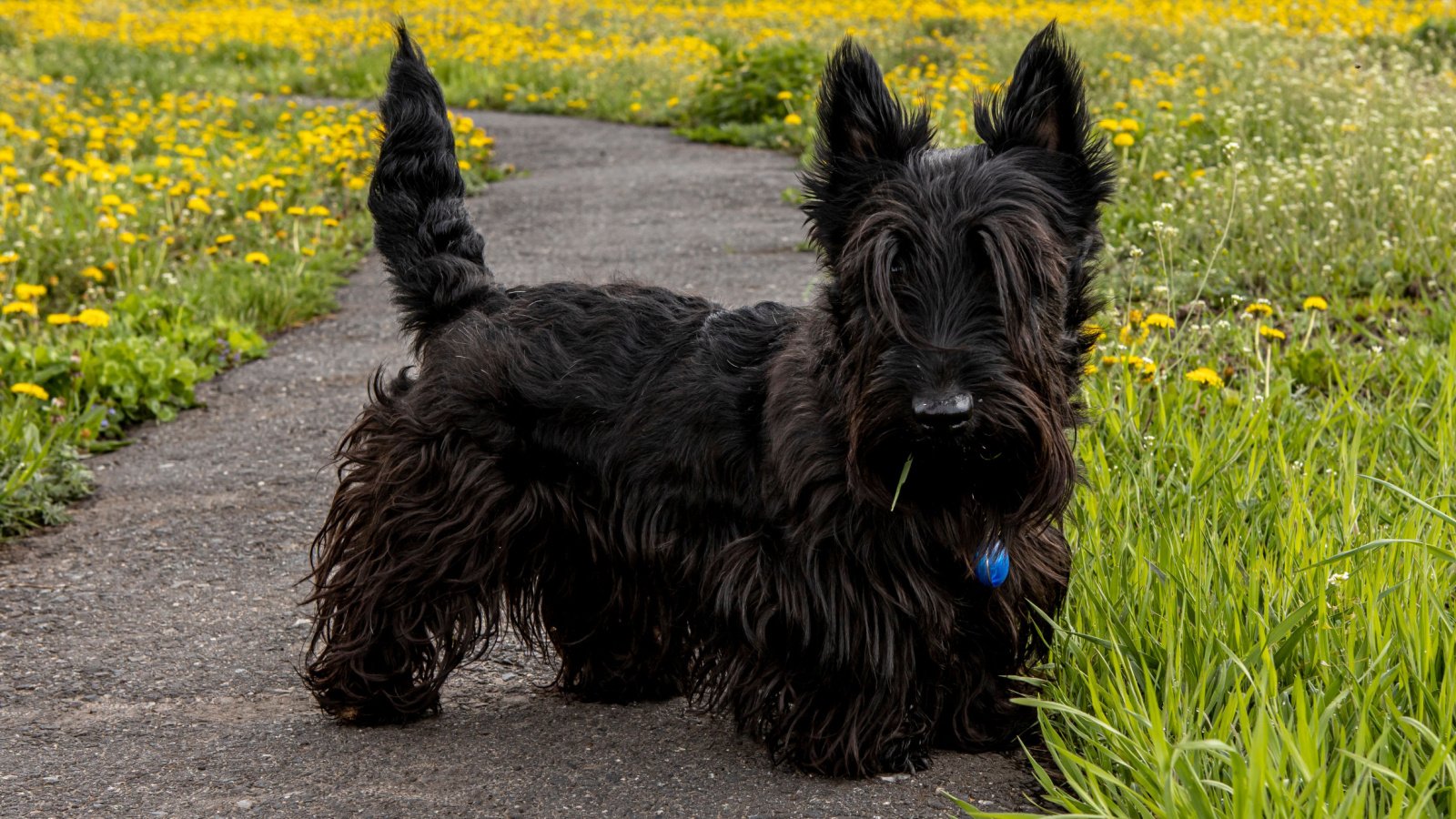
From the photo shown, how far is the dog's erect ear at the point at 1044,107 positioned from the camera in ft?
8.86

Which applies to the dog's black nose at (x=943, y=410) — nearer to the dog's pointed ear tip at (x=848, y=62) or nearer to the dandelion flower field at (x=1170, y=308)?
the dandelion flower field at (x=1170, y=308)

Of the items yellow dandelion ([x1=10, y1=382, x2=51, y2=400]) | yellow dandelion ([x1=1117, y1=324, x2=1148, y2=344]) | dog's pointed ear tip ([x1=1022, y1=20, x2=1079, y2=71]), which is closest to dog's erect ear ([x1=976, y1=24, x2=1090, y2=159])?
dog's pointed ear tip ([x1=1022, y1=20, x2=1079, y2=71])

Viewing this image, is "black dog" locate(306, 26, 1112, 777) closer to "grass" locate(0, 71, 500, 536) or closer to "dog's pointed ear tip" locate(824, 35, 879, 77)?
"dog's pointed ear tip" locate(824, 35, 879, 77)

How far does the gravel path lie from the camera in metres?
2.80

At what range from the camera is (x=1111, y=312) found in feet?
13.5

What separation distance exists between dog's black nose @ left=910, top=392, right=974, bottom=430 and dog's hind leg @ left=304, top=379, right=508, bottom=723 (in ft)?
3.61

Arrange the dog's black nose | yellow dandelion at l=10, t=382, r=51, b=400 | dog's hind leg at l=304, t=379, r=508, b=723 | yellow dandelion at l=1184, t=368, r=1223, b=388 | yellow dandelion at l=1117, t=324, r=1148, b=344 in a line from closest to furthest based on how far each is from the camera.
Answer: the dog's black nose < dog's hind leg at l=304, t=379, r=508, b=723 < yellow dandelion at l=1184, t=368, r=1223, b=388 < yellow dandelion at l=1117, t=324, r=1148, b=344 < yellow dandelion at l=10, t=382, r=51, b=400

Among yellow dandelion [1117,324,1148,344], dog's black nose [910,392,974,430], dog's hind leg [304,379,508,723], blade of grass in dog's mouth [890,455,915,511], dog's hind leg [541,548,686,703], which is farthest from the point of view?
yellow dandelion [1117,324,1148,344]

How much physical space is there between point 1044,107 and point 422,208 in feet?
4.74

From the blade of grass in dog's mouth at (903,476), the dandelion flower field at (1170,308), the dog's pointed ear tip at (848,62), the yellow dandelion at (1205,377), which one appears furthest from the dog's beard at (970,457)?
the yellow dandelion at (1205,377)

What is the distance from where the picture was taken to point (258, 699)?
11.2 feet

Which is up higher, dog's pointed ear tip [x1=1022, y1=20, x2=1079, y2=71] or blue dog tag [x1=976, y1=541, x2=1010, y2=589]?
dog's pointed ear tip [x1=1022, y1=20, x2=1079, y2=71]

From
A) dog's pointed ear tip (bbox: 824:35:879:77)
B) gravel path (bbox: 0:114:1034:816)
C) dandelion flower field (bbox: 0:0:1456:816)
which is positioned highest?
dog's pointed ear tip (bbox: 824:35:879:77)

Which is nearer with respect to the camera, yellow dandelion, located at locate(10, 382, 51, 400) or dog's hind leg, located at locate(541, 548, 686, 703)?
dog's hind leg, located at locate(541, 548, 686, 703)
